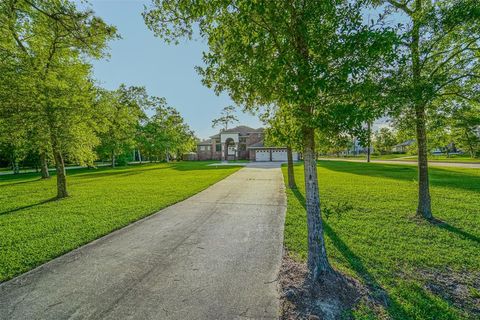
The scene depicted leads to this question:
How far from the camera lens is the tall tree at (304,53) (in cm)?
258

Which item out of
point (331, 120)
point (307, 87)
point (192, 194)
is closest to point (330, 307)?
point (331, 120)

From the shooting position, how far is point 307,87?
253cm

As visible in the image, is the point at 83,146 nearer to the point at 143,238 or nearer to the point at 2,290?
the point at 143,238

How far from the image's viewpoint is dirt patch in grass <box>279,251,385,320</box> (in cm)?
259

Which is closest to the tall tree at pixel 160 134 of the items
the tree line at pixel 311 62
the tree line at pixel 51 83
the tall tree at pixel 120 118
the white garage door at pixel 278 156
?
the tall tree at pixel 120 118

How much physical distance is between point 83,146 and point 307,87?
35.2 feet

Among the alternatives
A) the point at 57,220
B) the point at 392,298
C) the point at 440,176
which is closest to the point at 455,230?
the point at 392,298

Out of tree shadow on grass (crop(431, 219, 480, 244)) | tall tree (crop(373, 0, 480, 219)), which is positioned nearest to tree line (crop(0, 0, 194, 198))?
tall tree (crop(373, 0, 480, 219))

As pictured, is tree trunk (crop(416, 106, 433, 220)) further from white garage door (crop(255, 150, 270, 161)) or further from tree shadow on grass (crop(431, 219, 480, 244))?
white garage door (crop(255, 150, 270, 161))

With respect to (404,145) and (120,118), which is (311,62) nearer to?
(120,118)

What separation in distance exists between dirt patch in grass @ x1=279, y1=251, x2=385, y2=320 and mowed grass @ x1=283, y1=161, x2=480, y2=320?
0.13 metres

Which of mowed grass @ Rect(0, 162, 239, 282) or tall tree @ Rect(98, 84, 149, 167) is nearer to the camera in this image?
mowed grass @ Rect(0, 162, 239, 282)

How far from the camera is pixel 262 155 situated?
40.1 m

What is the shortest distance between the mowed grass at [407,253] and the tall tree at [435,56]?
2.15 m
